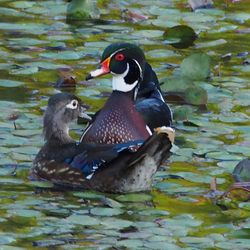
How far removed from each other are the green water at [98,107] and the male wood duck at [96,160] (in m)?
0.12

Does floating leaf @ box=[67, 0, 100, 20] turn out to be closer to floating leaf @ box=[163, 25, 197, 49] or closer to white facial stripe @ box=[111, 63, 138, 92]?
floating leaf @ box=[163, 25, 197, 49]

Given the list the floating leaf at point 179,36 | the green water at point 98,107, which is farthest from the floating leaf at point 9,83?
the floating leaf at point 179,36

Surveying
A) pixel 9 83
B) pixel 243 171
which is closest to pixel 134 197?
pixel 243 171

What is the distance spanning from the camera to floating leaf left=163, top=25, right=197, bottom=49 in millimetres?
11898

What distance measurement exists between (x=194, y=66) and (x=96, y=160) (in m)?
2.43

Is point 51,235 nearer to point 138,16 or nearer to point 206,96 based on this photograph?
point 206,96

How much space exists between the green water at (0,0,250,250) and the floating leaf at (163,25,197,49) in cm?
9

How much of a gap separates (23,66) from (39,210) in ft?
10.3

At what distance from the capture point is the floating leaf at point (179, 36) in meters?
11.9

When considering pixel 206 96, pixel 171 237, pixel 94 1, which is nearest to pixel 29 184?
pixel 171 237

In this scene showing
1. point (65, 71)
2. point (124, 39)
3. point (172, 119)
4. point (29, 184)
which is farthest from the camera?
point (124, 39)

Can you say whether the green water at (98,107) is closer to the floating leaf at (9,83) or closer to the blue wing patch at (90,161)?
the floating leaf at (9,83)

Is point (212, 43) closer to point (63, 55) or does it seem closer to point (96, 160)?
point (63, 55)

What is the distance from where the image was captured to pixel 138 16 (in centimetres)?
1257
